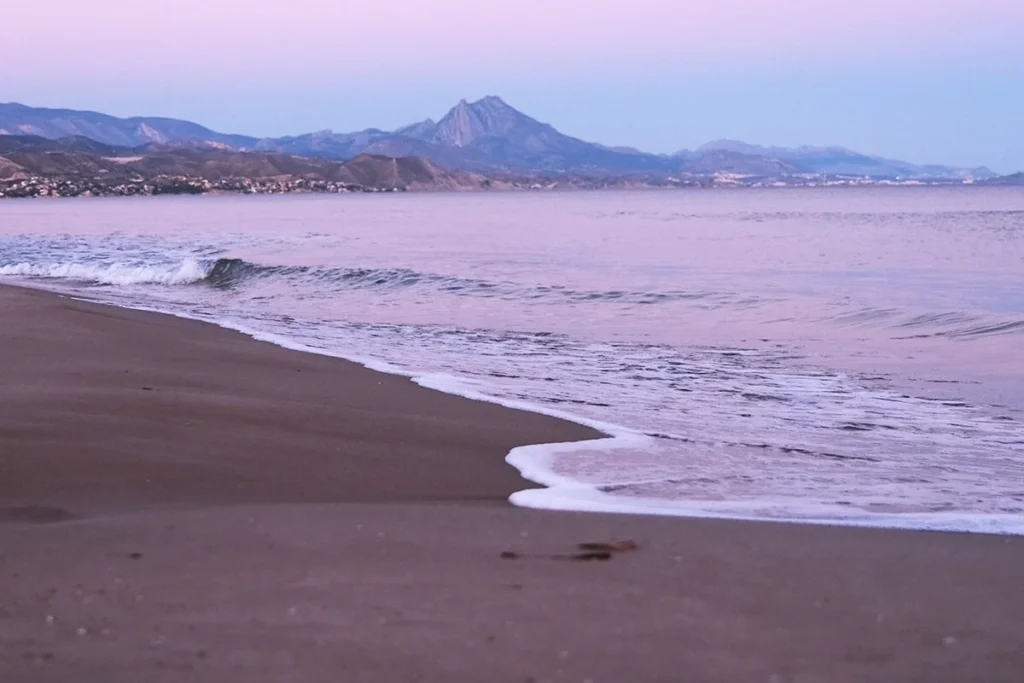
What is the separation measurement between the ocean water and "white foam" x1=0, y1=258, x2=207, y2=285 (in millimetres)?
83

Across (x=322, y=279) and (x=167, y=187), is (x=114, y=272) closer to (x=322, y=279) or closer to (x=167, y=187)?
(x=322, y=279)

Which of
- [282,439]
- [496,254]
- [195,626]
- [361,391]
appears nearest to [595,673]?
[195,626]

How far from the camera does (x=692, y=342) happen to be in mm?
15750

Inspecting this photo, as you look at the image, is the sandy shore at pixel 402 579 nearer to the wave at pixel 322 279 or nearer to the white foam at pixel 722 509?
the white foam at pixel 722 509

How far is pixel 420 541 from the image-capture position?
15.6 ft

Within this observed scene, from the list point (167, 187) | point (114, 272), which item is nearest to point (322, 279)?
point (114, 272)

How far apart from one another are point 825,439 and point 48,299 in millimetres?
11452

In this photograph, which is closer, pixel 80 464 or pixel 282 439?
pixel 80 464

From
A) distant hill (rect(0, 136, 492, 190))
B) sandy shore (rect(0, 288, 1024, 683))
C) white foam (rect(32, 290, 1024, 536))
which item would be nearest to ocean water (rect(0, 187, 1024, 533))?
white foam (rect(32, 290, 1024, 536))

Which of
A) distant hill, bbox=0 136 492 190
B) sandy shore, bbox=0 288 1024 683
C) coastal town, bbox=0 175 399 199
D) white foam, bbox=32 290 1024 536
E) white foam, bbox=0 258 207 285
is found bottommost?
white foam, bbox=0 258 207 285

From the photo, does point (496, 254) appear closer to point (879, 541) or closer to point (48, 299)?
point (48, 299)

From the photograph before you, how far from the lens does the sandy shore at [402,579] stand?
3406 millimetres

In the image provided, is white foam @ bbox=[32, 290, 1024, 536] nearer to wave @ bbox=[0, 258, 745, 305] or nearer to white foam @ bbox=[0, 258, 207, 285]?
wave @ bbox=[0, 258, 745, 305]

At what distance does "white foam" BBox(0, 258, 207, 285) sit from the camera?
26.6 meters
